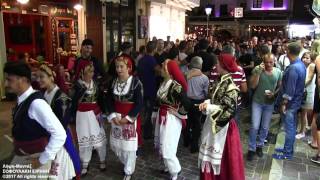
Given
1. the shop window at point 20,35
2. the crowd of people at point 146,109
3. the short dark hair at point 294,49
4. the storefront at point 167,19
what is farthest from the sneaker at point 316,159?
the storefront at point 167,19

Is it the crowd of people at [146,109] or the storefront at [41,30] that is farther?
the storefront at [41,30]

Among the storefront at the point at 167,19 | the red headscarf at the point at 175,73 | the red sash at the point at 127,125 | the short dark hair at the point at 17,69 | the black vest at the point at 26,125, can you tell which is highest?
the storefront at the point at 167,19

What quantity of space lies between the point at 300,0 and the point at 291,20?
9.86 feet

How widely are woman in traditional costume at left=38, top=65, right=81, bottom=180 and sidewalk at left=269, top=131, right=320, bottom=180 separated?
3284mm

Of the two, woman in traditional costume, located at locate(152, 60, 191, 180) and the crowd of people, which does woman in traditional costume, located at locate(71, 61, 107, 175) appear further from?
woman in traditional costume, located at locate(152, 60, 191, 180)

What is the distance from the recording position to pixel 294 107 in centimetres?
546

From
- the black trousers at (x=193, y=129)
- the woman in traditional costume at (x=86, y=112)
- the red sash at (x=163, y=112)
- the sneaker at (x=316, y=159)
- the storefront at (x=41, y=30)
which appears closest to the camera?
the red sash at (x=163, y=112)

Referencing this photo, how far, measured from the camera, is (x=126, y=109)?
448 centimetres

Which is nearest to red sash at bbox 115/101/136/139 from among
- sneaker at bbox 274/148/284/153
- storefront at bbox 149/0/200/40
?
sneaker at bbox 274/148/284/153

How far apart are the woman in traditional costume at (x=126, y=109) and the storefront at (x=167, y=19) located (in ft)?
41.3

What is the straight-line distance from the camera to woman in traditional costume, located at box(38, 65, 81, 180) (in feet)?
11.3

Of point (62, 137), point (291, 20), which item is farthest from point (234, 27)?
point (62, 137)

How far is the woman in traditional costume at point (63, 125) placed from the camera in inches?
136

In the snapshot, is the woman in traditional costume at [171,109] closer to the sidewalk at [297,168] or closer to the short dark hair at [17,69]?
the sidewalk at [297,168]
